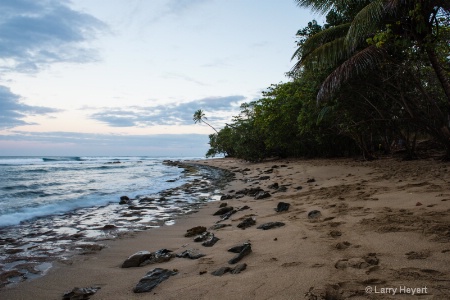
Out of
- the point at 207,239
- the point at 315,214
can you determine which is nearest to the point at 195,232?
the point at 207,239

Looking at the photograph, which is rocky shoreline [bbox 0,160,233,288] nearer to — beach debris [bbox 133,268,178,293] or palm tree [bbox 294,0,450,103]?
beach debris [bbox 133,268,178,293]

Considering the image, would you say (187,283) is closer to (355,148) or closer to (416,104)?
(416,104)

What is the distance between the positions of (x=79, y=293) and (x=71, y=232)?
332 centimetres

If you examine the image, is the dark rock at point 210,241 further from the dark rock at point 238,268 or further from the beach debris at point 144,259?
the dark rock at point 238,268

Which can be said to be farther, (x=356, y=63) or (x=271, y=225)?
(x=356, y=63)

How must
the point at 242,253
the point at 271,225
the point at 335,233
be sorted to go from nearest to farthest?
the point at 242,253
the point at 335,233
the point at 271,225

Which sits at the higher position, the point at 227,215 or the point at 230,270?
the point at 230,270

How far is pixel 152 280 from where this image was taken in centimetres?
273

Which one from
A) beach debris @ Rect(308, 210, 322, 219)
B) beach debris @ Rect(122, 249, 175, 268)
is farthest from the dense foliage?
beach debris @ Rect(122, 249, 175, 268)

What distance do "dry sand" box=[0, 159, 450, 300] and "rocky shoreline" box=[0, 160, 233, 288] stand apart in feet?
1.01

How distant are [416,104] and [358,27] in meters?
5.30

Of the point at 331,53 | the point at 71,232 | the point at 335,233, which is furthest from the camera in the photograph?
the point at 331,53

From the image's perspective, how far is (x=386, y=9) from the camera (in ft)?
21.4

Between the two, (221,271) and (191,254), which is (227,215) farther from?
(221,271)
